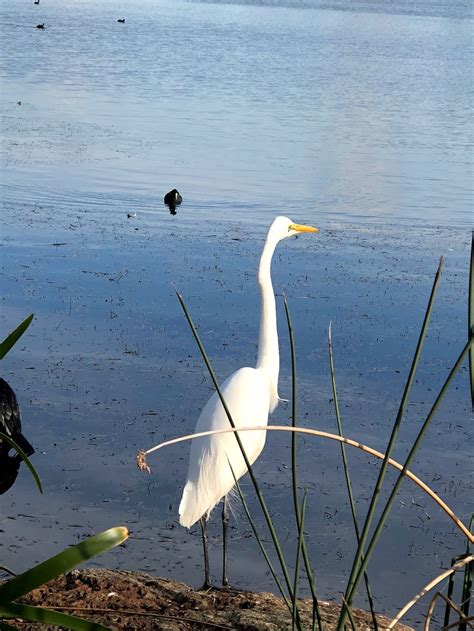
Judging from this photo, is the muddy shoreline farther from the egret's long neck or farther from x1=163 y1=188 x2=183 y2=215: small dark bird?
x1=163 y1=188 x2=183 y2=215: small dark bird

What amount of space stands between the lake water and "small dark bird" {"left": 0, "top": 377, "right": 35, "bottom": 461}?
0.40ft

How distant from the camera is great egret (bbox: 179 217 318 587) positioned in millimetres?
4133

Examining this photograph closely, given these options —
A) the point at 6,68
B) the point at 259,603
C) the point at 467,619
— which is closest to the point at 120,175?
the point at 259,603

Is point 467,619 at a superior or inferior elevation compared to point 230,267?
superior

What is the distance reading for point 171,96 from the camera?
21922mm

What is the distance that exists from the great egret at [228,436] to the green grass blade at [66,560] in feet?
7.44

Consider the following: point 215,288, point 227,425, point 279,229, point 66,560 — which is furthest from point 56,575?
point 215,288

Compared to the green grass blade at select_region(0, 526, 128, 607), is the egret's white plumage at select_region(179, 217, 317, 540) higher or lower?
lower

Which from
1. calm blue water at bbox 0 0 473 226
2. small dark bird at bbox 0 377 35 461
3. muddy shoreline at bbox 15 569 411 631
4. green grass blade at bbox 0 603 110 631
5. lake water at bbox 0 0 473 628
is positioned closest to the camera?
green grass blade at bbox 0 603 110 631

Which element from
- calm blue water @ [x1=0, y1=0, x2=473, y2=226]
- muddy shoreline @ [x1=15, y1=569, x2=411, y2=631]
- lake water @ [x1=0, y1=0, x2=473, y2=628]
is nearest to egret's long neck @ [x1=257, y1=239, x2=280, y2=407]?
lake water @ [x1=0, y1=0, x2=473, y2=628]

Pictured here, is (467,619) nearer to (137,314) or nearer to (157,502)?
(157,502)

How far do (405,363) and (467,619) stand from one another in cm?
542

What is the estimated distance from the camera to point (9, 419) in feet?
17.1

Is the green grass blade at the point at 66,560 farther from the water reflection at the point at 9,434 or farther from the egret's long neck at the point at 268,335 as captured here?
the water reflection at the point at 9,434
